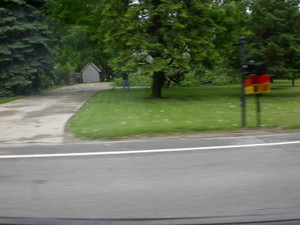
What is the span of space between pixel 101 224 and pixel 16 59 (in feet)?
76.8

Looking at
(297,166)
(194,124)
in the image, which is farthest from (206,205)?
(194,124)

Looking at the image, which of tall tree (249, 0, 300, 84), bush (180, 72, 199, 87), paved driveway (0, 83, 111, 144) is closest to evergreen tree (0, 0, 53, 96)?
paved driveway (0, 83, 111, 144)

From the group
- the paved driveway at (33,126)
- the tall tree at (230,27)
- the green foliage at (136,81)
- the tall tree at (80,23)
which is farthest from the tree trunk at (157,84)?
the green foliage at (136,81)

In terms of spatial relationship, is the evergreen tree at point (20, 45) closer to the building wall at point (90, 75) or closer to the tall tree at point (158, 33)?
the tall tree at point (158, 33)

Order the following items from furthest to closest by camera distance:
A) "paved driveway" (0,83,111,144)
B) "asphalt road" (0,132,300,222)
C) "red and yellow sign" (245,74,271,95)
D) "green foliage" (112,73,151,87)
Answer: "green foliage" (112,73,151,87) < "red and yellow sign" (245,74,271,95) < "paved driveway" (0,83,111,144) < "asphalt road" (0,132,300,222)

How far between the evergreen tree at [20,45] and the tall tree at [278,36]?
600 inches

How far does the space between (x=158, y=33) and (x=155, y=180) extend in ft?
47.5

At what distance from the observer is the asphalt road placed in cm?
427

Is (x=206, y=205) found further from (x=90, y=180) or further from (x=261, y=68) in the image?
(x=261, y=68)

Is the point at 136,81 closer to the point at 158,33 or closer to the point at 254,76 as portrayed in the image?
the point at 158,33

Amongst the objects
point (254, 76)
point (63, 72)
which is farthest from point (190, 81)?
point (254, 76)

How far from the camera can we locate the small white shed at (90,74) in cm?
5016

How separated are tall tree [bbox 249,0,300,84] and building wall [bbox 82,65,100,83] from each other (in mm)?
32732

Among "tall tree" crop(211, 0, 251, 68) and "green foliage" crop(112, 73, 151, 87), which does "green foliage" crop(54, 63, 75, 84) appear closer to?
"green foliage" crop(112, 73, 151, 87)
